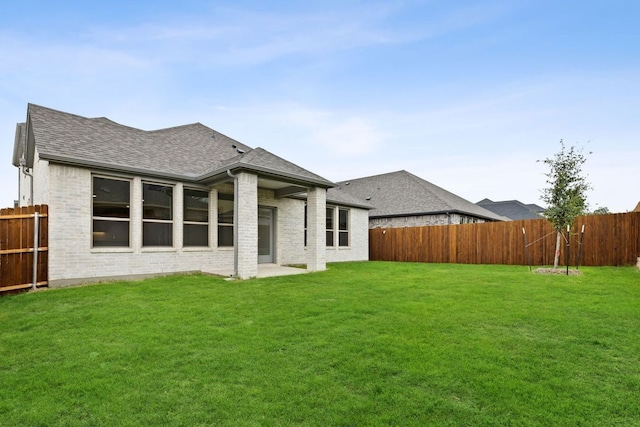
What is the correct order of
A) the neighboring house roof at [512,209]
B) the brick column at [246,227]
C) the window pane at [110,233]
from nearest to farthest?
the window pane at [110,233], the brick column at [246,227], the neighboring house roof at [512,209]

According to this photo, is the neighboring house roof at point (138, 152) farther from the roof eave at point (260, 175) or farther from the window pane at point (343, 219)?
the window pane at point (343, 219)

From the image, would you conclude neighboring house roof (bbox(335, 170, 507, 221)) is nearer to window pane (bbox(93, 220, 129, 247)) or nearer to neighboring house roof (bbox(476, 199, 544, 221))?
neighboring house roof (bbox(476, 199, 544, 221))

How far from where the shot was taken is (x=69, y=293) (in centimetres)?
698

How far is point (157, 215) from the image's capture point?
381 inches

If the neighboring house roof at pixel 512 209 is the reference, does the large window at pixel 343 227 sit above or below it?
below

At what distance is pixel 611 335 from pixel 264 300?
17.4 ft

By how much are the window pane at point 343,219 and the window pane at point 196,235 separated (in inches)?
297

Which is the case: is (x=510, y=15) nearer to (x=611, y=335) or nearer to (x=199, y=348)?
(x=611, y=335)

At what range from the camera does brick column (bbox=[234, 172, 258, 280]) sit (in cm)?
910

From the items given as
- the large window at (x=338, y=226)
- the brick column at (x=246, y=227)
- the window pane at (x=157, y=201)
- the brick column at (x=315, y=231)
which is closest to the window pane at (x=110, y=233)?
the window pane at (x=157, y=201)

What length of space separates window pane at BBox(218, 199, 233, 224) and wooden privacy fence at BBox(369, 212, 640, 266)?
32.4 ft

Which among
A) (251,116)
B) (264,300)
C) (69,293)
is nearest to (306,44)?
(251,116)

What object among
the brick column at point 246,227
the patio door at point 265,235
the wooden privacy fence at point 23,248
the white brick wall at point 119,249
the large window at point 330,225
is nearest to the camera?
the wooden privacy fence at point 23,248

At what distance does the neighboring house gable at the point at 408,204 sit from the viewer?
19781mm
